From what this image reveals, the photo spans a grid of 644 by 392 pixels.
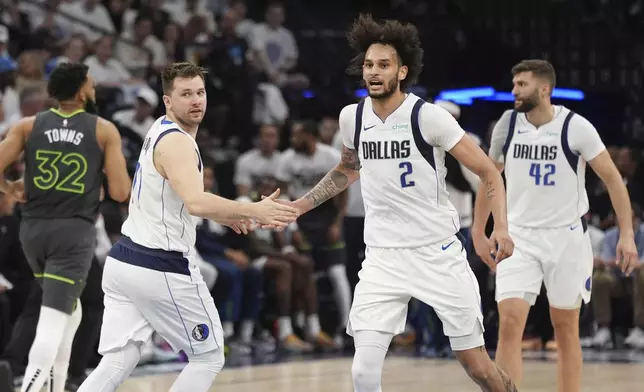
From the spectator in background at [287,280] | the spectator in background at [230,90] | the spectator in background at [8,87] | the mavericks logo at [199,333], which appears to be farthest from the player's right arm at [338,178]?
the spectator in background at [230,90]

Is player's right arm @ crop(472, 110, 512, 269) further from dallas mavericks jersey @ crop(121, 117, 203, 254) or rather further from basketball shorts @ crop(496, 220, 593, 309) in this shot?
dallas mavericks jersey @ crop(121, 117, 203, 254)

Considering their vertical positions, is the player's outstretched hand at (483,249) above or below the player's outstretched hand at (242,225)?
below

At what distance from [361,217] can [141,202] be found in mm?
7331

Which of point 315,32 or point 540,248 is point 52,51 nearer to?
point 315,32

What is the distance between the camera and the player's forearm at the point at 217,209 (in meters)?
5.71

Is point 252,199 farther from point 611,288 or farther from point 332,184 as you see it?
point 332,184

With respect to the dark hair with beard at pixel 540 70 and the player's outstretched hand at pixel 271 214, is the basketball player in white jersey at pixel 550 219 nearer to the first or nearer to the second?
the dark hair with beard at pixel 540 70

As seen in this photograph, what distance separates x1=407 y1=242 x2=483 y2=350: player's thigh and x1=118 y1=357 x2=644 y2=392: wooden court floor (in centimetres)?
340

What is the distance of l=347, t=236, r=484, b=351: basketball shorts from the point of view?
253 inches

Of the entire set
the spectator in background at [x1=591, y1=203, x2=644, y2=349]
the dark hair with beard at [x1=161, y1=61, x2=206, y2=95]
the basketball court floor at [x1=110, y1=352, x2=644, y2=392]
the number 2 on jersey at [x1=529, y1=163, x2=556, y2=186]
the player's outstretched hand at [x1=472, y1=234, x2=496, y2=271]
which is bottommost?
the basketball court floor at [x1=110, y1=352, x2=644, y2=392]

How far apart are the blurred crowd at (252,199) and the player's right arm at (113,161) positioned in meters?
2.61

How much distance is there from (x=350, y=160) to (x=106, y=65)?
8.65 meters

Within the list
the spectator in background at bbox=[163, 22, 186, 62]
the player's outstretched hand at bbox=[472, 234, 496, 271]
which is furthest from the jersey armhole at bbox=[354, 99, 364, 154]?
the spectator in background at bbox=[163, 22, 186, 62]

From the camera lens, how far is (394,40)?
6547 millimetres
